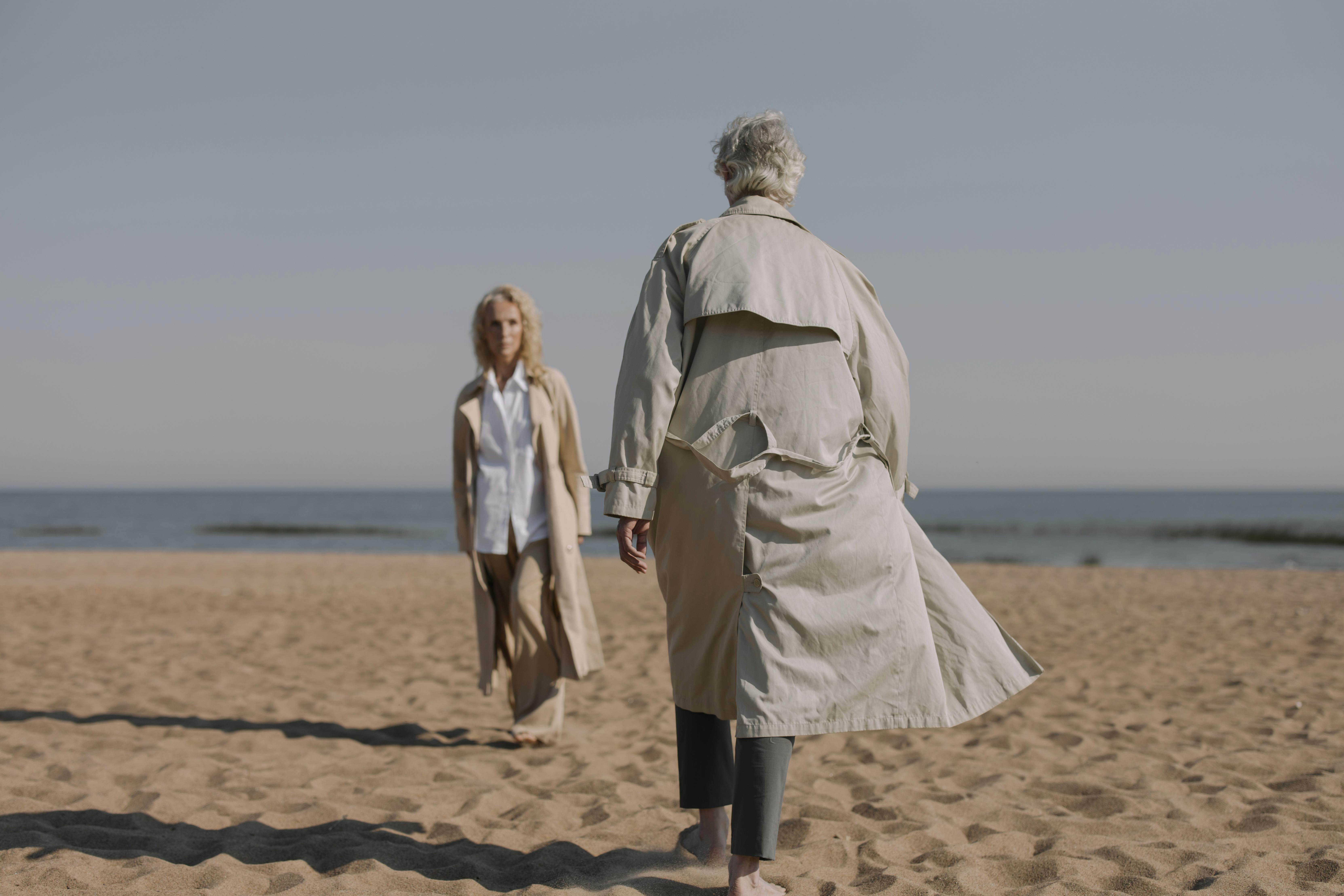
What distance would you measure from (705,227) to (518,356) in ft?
7.27

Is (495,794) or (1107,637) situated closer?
(495,794)

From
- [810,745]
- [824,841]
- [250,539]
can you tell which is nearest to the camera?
[824,841]

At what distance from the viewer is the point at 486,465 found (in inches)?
168

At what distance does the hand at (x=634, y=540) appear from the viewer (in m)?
2.15

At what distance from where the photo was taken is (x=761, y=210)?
2.37 meters

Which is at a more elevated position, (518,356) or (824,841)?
(518,356)

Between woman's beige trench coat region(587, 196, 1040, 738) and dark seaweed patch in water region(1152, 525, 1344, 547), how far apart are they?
25979 mm

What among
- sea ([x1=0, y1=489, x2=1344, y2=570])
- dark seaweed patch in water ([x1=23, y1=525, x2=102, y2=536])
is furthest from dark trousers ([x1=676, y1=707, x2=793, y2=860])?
dark seaweed patch in water ([x1=23, y1=525, x2=102, y2=536])

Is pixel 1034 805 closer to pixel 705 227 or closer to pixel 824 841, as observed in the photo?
pixel 824 841

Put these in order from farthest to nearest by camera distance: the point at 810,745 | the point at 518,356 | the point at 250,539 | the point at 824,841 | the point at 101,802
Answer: the point at 250,539 < the point at 518,356 < the point at 810,745 < the point at 101,802 < the point at 824,841

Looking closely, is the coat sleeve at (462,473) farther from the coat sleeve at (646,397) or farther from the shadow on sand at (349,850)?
the coat sleeve at (646,397)

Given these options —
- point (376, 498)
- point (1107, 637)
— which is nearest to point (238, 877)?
point (1107, 637)

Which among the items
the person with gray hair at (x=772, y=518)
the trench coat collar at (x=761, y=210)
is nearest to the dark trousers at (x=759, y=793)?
the person with gray hair at (x=772, y=518)

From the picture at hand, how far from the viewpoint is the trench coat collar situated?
2.37 meters
